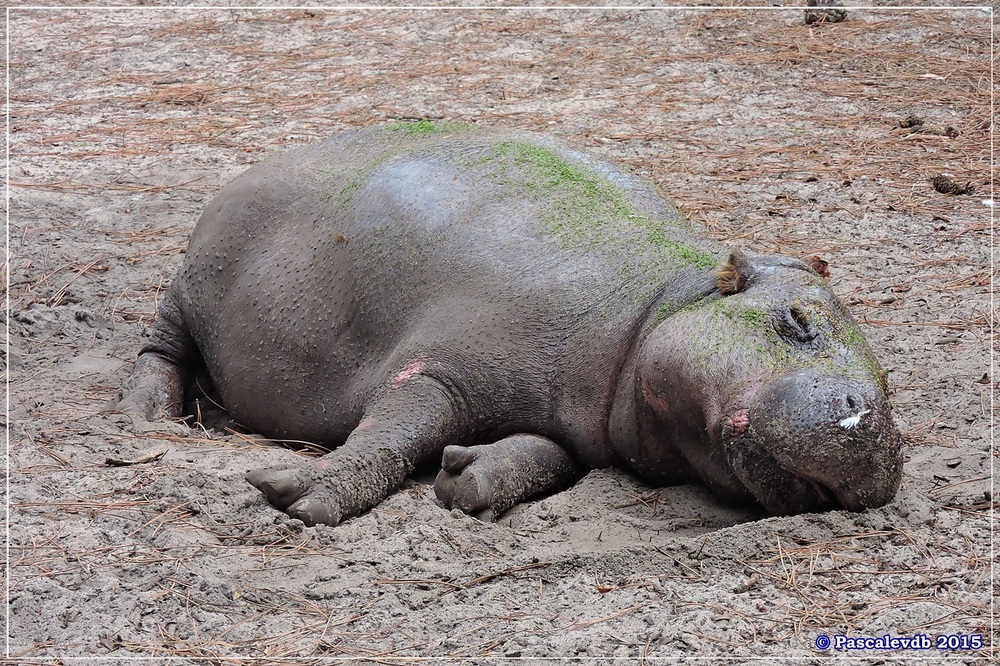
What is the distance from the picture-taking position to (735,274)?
468cm

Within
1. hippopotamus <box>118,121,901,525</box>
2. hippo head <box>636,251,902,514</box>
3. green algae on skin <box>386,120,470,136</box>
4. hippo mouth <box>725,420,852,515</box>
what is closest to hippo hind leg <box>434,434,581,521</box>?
hippopotamus <box>118,121,901,525</box>

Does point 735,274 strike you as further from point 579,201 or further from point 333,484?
point 333,484

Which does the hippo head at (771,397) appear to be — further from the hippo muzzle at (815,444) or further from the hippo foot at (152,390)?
the hippo foot at (152,390)

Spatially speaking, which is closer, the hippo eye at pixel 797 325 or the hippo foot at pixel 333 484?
the hippo eye at pixel 797 325

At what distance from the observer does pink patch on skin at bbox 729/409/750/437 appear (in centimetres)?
415

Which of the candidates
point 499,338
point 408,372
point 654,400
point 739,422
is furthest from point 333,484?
point 739,422

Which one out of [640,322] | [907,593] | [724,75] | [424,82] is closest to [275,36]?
[424,82]

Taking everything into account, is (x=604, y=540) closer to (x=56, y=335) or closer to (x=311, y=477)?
(x=311, y=477)

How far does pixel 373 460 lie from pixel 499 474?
0.51 m

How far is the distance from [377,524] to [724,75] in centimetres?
702

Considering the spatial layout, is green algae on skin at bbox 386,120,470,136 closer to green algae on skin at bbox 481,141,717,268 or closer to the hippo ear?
green algae on skin at bbox 481,141,717,268

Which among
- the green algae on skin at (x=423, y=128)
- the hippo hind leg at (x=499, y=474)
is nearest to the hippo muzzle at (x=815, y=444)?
the hippo hind leg at (x=499, y=474)

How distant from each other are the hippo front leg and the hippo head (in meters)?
0.86

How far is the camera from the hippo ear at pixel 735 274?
4672 millimetres
